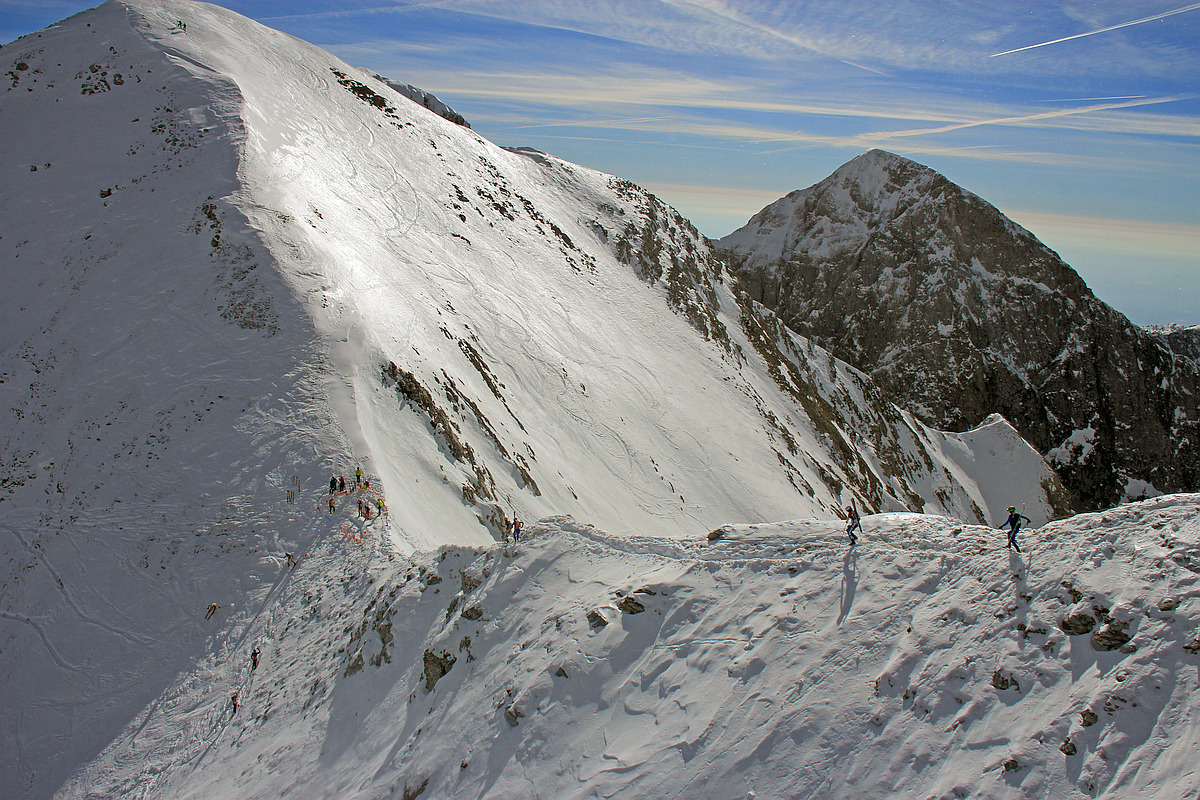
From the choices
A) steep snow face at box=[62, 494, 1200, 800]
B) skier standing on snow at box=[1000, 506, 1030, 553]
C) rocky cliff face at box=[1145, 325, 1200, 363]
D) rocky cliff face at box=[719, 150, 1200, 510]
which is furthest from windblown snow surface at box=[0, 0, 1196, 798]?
rocky cliff face at box=[1145, 325, 1200, 363]

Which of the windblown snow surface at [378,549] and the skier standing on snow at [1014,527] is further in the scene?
the skier standing on snow at [1014,527]

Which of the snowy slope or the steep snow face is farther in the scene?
the snowy slope

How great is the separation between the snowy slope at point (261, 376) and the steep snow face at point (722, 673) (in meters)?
0.73

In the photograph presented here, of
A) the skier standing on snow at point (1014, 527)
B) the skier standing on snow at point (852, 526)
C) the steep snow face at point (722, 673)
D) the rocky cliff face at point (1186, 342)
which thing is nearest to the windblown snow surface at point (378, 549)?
the steep snow face at point (722, 673)

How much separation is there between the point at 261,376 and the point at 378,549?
7.72 metres

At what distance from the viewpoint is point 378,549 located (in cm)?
1587

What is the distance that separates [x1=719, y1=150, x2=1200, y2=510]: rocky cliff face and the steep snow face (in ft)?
308

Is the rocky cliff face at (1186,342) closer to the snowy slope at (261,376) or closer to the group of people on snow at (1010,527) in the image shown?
the snowy slope at (261,376)

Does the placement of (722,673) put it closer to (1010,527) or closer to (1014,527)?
(1014,527)

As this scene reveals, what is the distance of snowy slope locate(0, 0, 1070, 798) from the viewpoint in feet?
49.7

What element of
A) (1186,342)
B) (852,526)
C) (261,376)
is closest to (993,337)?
(1186,342)

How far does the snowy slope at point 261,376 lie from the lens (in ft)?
49.7

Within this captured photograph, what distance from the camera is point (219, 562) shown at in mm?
15797

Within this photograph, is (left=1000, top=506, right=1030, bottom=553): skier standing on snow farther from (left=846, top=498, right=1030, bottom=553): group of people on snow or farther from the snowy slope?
the snowy slope
